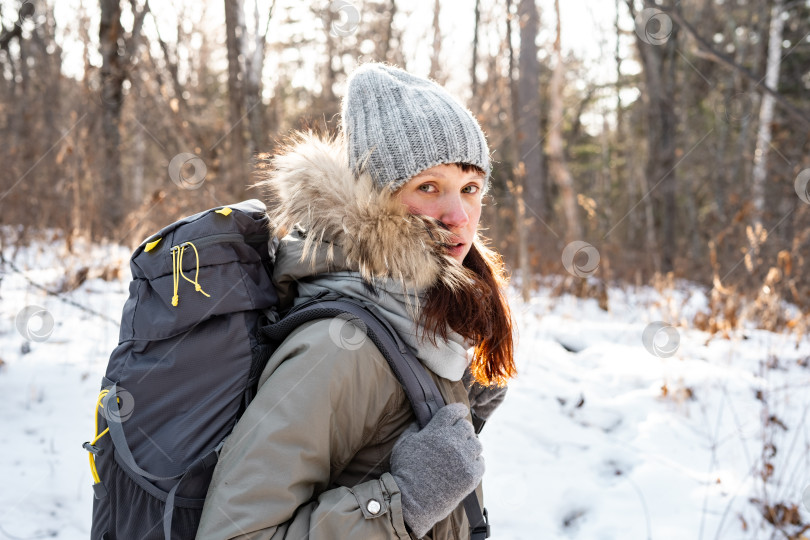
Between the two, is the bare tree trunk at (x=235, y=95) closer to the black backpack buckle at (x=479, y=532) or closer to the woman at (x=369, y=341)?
the woman at (x=369, y=341)

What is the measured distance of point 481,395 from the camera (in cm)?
189

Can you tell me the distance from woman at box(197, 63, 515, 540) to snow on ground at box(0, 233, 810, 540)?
1.92 meters

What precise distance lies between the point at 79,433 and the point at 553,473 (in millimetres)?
2708

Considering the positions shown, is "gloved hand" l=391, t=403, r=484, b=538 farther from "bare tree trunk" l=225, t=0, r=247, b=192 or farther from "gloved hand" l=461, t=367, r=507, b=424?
"bare tree trunk" l=225, t=0, r=247, b=192

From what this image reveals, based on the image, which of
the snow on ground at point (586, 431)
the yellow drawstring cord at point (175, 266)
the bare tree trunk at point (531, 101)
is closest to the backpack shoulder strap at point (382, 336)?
the yellow drawstring cord at point (175, 266)

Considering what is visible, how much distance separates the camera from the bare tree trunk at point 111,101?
656cm

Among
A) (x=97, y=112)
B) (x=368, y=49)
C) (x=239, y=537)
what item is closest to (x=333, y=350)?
(x=239, y=537)

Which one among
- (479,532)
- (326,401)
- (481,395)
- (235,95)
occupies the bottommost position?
(479,532)

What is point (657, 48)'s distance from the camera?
1120 centimetres

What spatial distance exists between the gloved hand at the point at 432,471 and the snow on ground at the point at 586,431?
1919 millimetres

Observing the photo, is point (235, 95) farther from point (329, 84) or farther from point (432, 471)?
point (329, 84)

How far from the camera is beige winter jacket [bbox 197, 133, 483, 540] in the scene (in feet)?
3.77

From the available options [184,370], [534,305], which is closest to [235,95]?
[534,305]

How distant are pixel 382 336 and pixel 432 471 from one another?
31 cm
